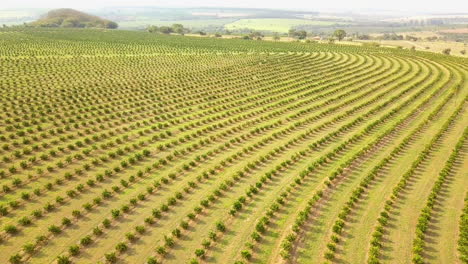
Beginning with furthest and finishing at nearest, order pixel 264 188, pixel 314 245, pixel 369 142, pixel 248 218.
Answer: pixel 369 142 < pixel 264 188 < pixel 248 218 < pixel 314 245

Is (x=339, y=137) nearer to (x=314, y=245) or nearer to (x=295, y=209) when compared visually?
(x=295, y=209)

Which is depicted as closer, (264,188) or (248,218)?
(248,218)

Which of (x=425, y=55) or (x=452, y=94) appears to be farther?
(x=425, y=55)

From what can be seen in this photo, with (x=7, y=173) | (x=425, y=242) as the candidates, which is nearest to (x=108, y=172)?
(x=7, y=173)

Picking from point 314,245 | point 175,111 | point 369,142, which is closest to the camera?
point 314,245

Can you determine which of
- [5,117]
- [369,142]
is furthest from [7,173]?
[369,142]

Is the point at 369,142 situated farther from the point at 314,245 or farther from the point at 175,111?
the point at 175,111
